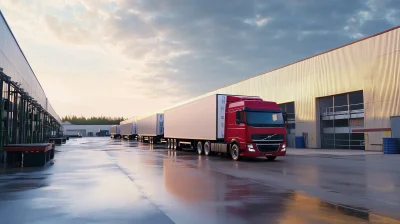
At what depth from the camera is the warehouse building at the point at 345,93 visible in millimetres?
28188

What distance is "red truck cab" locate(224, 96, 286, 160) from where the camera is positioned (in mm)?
18578

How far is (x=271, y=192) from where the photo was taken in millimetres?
9320

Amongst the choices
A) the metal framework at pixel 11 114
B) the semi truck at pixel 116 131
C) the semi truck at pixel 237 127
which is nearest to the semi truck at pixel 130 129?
the semi truck at pixel 116 131

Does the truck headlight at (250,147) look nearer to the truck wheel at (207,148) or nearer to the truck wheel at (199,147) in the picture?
the truck wheel at (207,148)

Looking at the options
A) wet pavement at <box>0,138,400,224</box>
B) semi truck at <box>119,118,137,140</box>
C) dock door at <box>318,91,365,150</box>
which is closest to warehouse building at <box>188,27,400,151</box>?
dock door at <box>318,91,365,150</box>

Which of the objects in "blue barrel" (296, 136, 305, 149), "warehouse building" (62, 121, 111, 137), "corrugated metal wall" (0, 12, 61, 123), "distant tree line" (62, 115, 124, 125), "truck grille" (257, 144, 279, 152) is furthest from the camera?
"distant tree line" (62, 115, 124, 125)

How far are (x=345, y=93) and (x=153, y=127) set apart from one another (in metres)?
25.4

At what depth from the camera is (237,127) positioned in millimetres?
19766

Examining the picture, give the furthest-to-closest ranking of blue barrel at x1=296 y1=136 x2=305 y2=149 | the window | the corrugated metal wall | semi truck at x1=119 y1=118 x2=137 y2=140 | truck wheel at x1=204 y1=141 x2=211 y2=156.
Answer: semi truck at x1=119 y1=118 x2=137 y2=140, blue barrel at x1=296 y1=136 x2=305 y2=149, truck wheel at x1=204 y1=141 x2=211 y2=156, the corrugated metal wall, the window

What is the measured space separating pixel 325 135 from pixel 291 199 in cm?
3095

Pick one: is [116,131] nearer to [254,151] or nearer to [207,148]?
[207,148]

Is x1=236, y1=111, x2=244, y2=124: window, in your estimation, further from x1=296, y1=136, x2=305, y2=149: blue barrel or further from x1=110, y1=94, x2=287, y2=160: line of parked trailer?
x1=296, y1=136, x2=305, y2=149: blue barrel

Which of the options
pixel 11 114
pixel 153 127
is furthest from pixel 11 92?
pixel 153 127

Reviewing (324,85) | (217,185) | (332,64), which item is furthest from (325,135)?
(217,185)
